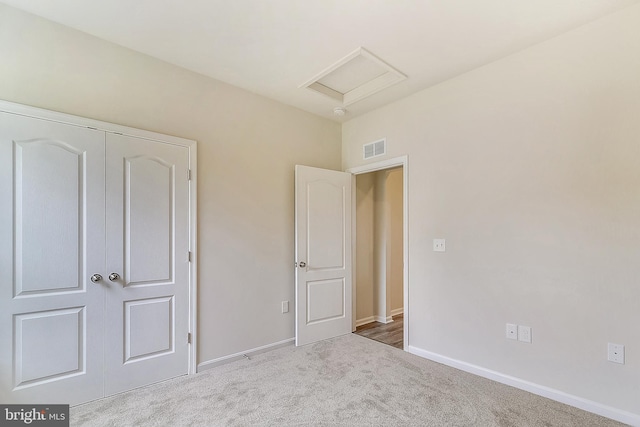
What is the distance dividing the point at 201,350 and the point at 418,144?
2.93 meters

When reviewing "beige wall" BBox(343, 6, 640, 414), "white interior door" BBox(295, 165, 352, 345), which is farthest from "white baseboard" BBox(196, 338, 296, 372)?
"beige wall" BBox(343, 6, 640, 414)

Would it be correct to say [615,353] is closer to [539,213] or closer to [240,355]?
[539,213]

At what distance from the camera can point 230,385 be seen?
2.39 metres

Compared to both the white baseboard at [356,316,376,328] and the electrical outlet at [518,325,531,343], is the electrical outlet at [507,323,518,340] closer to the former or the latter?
the electrical outlet at [518,325,531,343]

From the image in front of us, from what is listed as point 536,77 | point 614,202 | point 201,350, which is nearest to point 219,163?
point 201,350

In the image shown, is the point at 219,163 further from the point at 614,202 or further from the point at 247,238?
the point at 614,202

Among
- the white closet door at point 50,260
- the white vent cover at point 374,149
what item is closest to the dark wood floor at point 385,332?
the white vent cover at point 374,149

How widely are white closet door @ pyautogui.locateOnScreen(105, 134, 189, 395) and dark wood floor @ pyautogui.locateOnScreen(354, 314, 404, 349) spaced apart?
210 centimetres

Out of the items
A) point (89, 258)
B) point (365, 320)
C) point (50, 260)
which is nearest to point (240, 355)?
point (89, 258)

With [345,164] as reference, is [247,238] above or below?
below

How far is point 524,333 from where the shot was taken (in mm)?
2326

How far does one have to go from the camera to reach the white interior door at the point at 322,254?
331cm

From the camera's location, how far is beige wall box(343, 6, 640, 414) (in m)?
1.95

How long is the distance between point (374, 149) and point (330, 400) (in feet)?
8.58
